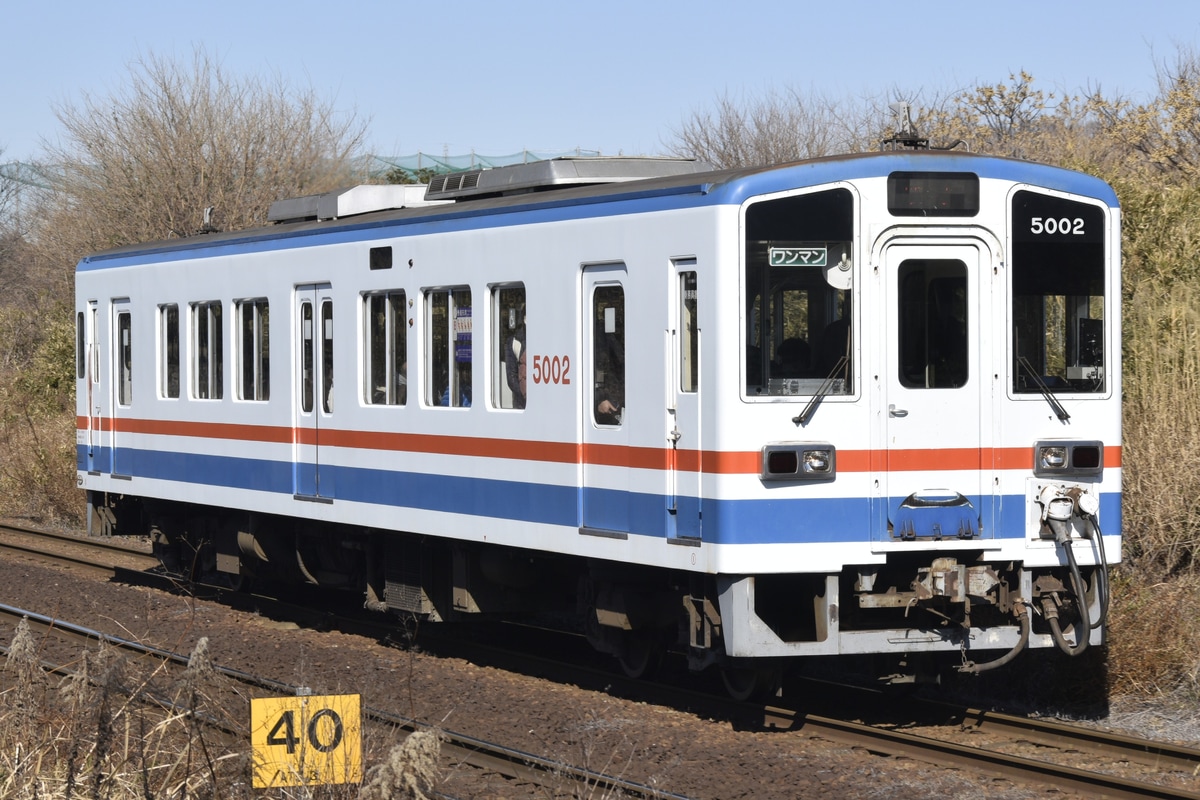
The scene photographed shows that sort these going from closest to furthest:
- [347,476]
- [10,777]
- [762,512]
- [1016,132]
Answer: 1. [10,777]
2. [762,512]
3. [347,476]
4. [1016,132]

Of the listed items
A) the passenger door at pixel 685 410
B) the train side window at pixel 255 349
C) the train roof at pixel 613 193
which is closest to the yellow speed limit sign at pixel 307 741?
the passenger door at pixel 685 410

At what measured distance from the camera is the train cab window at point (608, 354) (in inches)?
373

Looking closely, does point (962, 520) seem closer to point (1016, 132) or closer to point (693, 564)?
point (693, 564)

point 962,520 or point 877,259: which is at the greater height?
point 877,259

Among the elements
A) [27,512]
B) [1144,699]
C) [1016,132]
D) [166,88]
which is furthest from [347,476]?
[166,88]

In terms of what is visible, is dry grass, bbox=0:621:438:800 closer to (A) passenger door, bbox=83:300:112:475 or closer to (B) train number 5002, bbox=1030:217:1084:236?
(B) train number 5002, bbox=1030:217:1084:236

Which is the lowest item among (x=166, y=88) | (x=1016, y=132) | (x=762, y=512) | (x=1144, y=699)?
(x=1144, y=699)

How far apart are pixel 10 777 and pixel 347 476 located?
18.1 feet

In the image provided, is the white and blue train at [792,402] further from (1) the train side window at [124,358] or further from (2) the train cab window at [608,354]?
(1) the train side window at [124,358]

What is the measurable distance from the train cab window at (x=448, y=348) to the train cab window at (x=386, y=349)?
328 millimetres

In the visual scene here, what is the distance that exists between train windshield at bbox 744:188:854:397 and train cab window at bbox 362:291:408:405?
3.54 m

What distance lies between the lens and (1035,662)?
10438mm

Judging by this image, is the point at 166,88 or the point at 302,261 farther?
the point at 166,88

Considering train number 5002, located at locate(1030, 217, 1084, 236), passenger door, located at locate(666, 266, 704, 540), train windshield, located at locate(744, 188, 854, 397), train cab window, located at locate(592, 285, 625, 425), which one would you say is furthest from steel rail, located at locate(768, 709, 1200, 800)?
train number 5002, located at locate(1030, 217, 1084, 236)
